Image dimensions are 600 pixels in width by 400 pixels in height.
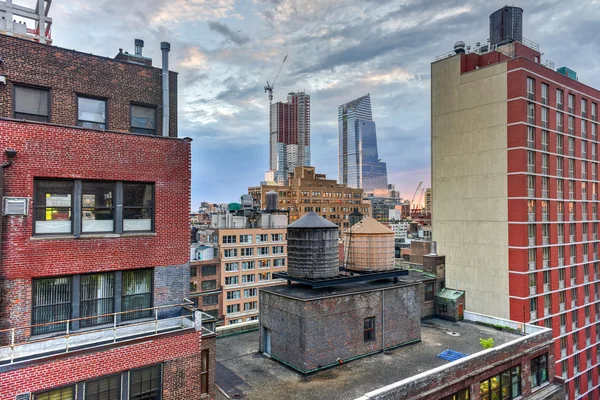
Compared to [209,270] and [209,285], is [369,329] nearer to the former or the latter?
[209,270]

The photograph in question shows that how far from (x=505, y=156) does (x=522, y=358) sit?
807 inches

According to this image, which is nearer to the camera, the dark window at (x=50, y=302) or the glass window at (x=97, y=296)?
the dark window at (x=50, y=302)

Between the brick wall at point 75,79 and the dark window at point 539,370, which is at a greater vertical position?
the brick wall at point 75,79

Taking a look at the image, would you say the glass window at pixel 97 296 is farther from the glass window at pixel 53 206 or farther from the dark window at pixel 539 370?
the dark window at pixel 539 370

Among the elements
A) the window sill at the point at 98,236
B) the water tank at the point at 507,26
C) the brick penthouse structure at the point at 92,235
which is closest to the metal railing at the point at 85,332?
A: the brick penthouse structure at the point at 92,235

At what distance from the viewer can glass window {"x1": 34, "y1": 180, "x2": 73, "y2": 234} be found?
44.4ft

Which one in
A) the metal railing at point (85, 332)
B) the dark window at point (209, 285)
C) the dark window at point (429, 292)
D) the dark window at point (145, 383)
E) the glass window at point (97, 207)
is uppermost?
the glass window at point (97, 207)

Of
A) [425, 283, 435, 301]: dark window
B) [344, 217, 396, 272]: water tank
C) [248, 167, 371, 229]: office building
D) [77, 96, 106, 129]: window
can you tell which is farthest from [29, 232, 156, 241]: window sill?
[248, 167, 371, 229]: office building

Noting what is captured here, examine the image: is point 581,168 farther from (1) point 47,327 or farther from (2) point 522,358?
(1) point 47,327

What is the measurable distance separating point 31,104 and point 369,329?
798 inches

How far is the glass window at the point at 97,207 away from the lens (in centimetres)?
1443

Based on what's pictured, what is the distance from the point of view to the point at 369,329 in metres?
22.3

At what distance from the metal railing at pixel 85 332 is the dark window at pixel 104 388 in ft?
4.08

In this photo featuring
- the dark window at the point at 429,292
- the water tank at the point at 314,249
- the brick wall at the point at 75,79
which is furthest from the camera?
the dark window at the point at 429,292
